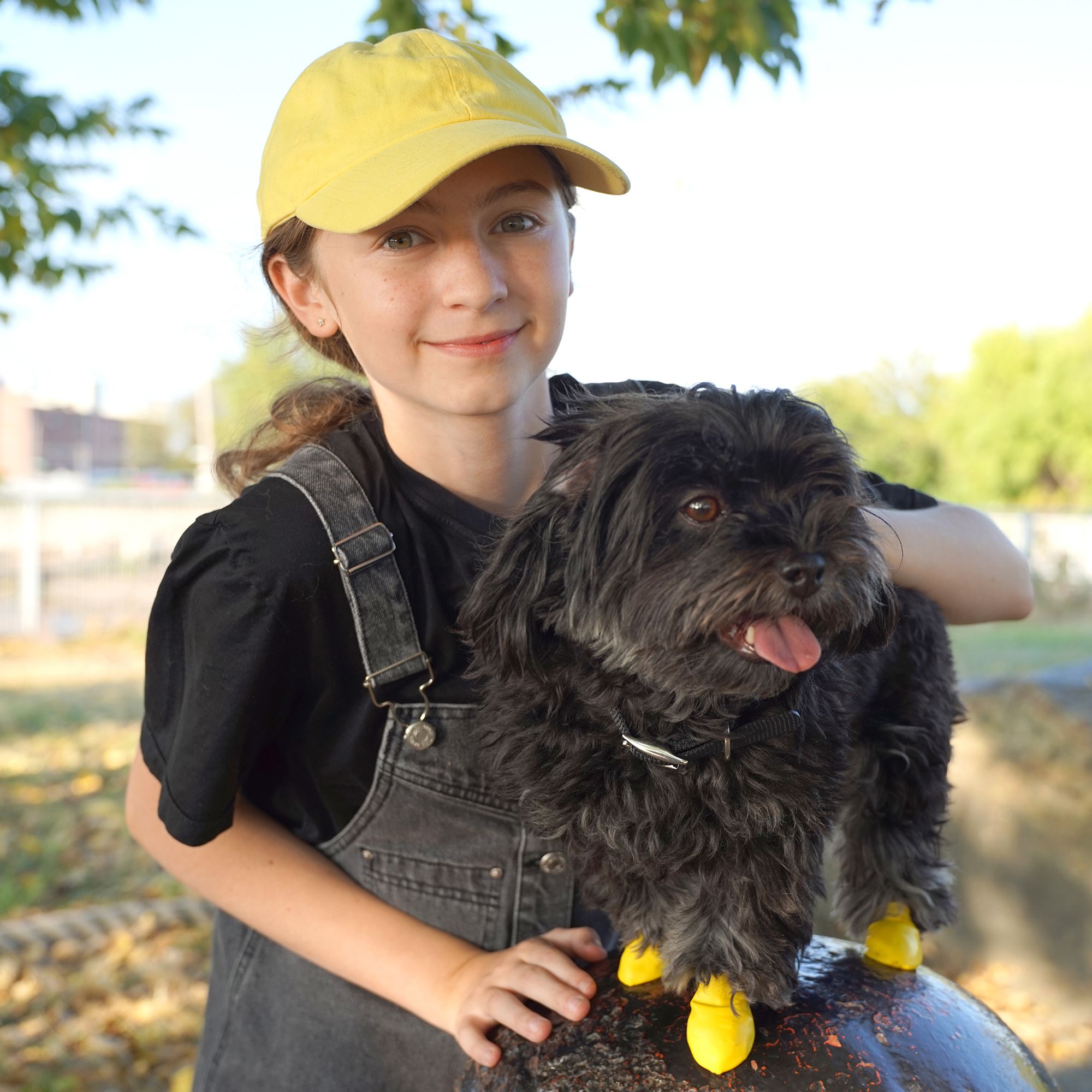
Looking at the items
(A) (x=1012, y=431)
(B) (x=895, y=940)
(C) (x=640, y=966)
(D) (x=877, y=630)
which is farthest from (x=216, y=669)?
(A) (x=1012, y=431)

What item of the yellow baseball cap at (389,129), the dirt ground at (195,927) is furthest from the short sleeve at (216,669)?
the dirt ground at (195,927)

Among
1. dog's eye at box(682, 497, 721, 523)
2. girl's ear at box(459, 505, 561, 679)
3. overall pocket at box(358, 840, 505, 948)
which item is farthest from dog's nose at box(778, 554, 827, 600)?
overall pocket at box(358, 840, 505, 948)

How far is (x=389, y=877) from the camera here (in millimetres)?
2336

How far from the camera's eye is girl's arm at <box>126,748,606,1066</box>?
2.04m

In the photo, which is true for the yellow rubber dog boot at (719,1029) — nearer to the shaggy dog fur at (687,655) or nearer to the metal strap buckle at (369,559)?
the shaggy dog fur at (687,655)

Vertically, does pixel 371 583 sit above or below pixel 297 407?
below

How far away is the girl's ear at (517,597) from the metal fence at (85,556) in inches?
554

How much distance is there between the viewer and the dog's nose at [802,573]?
150cm

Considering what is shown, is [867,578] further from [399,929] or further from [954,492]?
[954,492]

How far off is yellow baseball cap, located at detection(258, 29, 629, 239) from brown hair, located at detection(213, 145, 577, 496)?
258 millimetres

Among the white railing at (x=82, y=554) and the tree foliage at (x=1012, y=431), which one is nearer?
the white railing at (x=82, y=554)

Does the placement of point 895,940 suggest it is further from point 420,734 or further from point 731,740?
point 420,734

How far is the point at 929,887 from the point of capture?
84.5 inches

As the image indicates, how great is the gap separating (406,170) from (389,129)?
176mm
